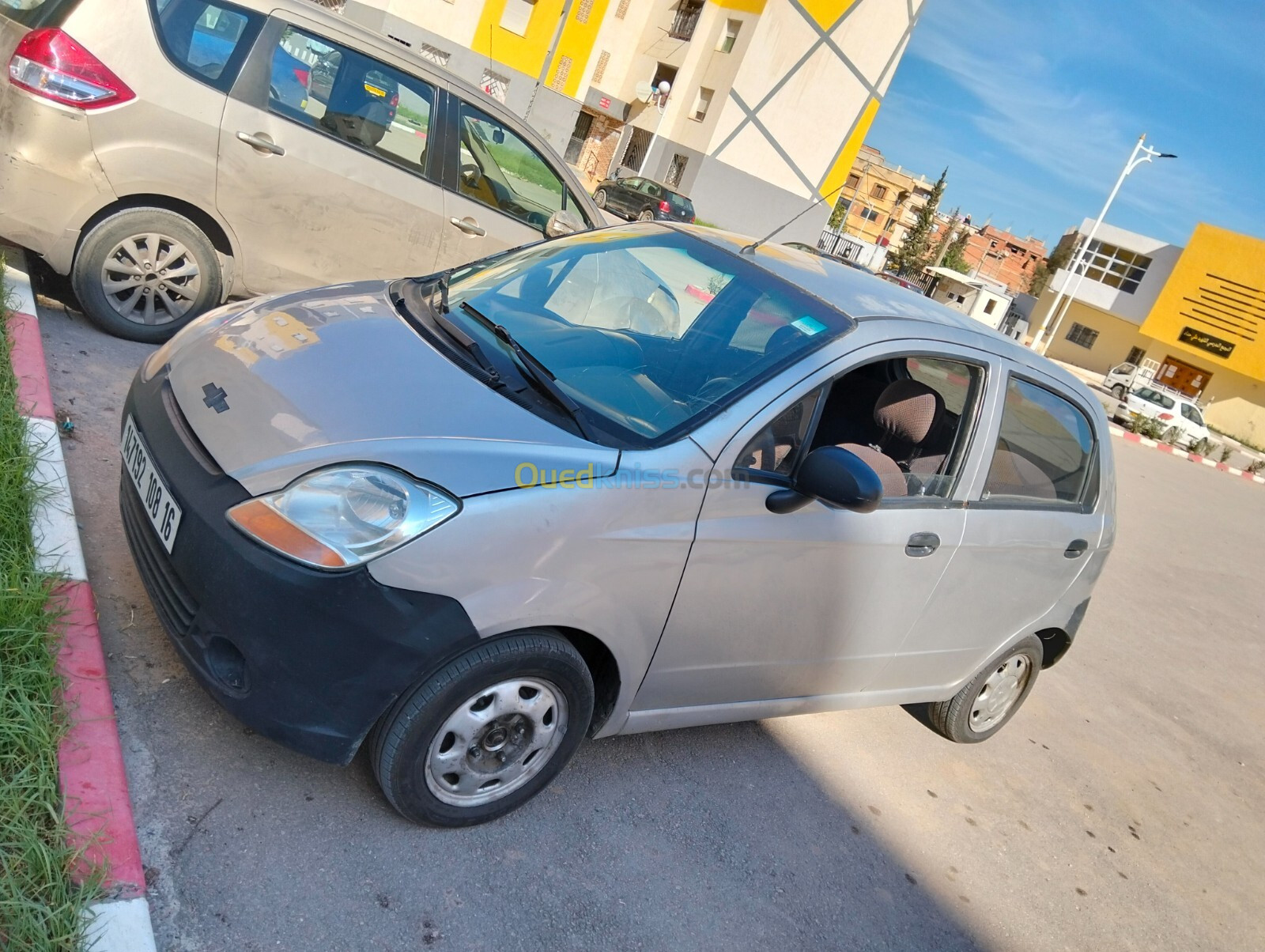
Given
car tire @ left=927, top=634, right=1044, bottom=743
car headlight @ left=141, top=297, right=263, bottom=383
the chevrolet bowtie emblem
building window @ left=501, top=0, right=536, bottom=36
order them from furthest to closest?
building window @ left=501, top=0, right=536, bottom=36
car tire @ left=927, top=634, right=1044, bottom=743
car headlight @ left=141, top=297, right=263, bottom=383
the chevrolet bowtie emblem

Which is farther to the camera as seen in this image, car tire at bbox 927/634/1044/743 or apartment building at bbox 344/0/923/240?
apartment building at bbox 344/0/923/240

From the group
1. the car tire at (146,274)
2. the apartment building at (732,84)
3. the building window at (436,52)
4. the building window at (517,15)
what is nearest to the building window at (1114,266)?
the apartment building at (732,84)

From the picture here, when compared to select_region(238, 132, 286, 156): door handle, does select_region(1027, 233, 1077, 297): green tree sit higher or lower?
higher

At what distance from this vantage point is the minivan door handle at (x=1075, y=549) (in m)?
4.03

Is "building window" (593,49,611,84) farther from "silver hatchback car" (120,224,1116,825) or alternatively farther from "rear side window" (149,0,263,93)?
"silver hatchback car" (120,224,1116,825)

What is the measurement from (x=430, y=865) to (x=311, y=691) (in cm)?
62

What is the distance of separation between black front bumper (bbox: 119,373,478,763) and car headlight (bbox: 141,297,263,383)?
0.68 metres

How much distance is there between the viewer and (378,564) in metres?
2.25

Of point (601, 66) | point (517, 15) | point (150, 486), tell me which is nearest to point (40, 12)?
point (150, 486)

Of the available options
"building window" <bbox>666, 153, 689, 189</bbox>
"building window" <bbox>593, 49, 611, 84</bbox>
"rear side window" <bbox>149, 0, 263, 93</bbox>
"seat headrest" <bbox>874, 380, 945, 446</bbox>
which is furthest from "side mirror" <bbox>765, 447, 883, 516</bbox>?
"building window" <bbox>593, 49, 611, 84</bbox>

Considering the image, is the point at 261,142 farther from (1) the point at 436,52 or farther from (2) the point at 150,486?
(1) the point at 436,52

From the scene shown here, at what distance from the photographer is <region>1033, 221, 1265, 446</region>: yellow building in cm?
4428

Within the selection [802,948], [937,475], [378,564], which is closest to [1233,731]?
[937,475]

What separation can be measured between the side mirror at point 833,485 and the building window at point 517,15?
33095 millimetres
